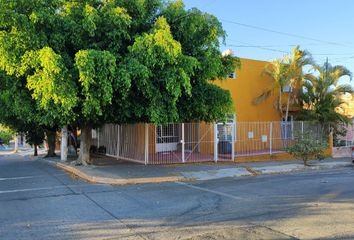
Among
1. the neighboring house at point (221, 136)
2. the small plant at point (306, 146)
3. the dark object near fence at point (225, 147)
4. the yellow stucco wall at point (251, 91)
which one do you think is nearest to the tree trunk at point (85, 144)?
the neighboring house at point (221, 136)

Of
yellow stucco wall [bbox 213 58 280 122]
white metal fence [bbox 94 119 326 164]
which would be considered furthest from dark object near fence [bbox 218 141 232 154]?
yellow stucco wall [bbox 213 58 280 122]

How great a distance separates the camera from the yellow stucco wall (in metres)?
24.3

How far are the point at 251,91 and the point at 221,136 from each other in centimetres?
540

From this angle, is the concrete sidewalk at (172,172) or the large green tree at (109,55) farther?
the concrete sidewalk at (172,172)

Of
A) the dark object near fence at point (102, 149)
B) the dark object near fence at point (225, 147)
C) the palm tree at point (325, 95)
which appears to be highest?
the palm tree at point (325, 95)

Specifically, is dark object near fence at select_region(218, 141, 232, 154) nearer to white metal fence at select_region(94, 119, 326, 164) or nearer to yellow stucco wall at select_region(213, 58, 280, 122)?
white metal fence at select_region(94, 119, 326, 164)

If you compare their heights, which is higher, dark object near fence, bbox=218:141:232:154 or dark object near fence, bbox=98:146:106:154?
dark object near fence, bbox=218:141:232:154

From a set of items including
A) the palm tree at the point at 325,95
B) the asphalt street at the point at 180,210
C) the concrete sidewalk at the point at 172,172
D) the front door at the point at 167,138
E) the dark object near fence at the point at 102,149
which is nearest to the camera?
the asphalt street at the point at 180,210

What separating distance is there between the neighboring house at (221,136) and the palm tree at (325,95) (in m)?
1.32

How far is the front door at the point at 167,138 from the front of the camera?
66.7ft

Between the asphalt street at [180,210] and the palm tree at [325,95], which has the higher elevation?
the palm tree at [325,95]

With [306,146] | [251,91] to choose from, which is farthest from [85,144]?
[251,91]

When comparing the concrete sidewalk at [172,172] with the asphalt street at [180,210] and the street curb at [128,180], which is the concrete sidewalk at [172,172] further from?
the asphalt street at [180,210]

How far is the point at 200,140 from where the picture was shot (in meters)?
19.9
